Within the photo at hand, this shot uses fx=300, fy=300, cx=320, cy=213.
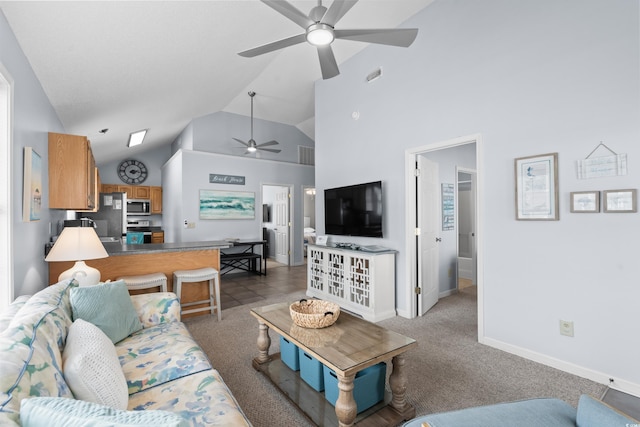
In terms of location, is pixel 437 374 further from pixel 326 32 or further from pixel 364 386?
pixel 326 32

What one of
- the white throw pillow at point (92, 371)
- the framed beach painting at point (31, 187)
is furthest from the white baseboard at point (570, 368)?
the framed beach painting at point (31, 187)

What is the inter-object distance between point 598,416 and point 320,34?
2378 millimetres

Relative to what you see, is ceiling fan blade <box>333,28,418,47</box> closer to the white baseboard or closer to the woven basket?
the woven basket

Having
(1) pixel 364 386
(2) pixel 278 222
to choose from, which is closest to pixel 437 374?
(1) pixel 364 386

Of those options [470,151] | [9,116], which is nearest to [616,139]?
[470,151]

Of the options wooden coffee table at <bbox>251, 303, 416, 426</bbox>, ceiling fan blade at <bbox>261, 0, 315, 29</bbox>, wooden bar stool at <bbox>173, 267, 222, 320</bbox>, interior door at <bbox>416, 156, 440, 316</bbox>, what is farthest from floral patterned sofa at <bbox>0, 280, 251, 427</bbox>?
interior door at <bbox>416, 156, 440, 316</bbox>

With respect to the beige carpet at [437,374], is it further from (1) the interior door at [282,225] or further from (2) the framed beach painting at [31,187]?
(1) the interior door at [282,225]

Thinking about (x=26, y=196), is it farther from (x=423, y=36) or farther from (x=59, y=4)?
(x=423, y=36)

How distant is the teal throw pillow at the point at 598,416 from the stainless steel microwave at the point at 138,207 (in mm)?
8636

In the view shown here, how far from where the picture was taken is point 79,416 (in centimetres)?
74

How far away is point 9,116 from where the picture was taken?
1.82m

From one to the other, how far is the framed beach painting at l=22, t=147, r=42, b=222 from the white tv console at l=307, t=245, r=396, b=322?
302cm

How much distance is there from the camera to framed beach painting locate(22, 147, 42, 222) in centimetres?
211

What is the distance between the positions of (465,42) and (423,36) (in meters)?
0.56
